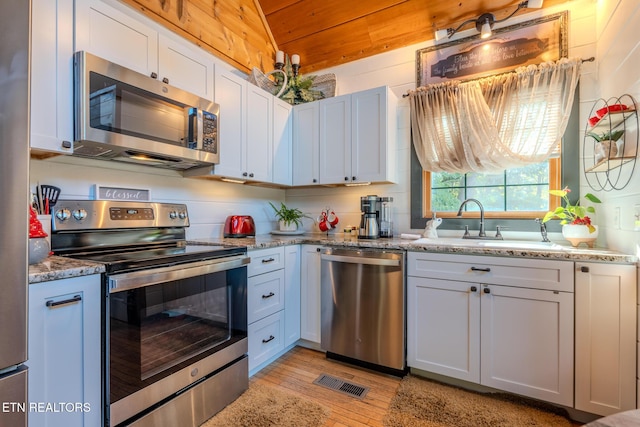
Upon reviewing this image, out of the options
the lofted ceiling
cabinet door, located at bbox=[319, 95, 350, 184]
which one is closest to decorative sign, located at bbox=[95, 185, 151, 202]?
cabinet door, located at bbox=[319, 95, 350, 184]

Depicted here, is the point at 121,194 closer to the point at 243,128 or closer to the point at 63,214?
the point at 63,214

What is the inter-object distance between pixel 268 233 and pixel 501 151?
2192mm

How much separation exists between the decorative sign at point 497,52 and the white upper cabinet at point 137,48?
1.90 metres

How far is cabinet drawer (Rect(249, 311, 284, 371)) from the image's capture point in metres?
2.04

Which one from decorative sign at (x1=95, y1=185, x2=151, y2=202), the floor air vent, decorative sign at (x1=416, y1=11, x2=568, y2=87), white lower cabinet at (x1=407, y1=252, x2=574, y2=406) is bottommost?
the floor air vent

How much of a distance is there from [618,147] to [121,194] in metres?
2.91

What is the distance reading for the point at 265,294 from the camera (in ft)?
7.07

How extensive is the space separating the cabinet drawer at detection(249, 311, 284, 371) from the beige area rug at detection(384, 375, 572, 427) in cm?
91

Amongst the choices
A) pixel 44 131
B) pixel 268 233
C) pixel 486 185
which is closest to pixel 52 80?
pixel 44 131

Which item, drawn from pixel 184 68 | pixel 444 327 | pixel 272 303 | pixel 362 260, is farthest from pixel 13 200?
pixel 444 327

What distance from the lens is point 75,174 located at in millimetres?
1700

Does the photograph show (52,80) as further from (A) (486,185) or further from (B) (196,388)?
(A) (486,185)

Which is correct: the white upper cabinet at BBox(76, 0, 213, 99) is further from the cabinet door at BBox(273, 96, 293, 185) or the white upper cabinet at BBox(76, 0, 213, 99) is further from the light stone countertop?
the light stone countertop

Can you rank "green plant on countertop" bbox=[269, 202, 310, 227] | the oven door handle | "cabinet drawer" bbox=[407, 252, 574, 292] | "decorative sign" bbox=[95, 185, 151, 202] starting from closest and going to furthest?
the oven door handle → "cabinet drawer" bbox=[407, 252, 574, 292] → "decorative sign" bbox=[95, 185, 151, 202] → "green plant on countertop" bbox=[269, 202, 310, 227]
